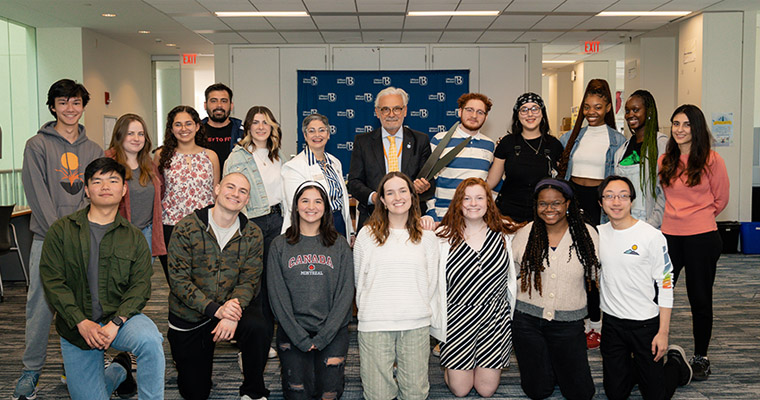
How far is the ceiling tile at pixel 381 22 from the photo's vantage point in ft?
24.5

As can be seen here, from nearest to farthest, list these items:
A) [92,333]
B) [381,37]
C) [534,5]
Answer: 1. [92,333]
2. [534,5]
3. [381,37]

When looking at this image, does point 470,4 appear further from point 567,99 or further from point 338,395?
point 567,99

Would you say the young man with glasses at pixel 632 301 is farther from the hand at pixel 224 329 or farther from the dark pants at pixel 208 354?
the hand at pixel 224 329

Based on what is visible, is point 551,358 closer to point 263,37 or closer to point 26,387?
point 26,387

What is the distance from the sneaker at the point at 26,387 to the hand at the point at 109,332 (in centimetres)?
75

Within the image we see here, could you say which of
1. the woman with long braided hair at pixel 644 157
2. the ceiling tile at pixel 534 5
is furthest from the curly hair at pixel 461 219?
the ceiling tile at pixel 534 5

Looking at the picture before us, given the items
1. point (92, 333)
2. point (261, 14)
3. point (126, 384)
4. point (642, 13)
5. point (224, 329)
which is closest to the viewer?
point (92, 333)

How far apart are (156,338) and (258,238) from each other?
681 millimetres

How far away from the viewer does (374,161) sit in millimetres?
3340

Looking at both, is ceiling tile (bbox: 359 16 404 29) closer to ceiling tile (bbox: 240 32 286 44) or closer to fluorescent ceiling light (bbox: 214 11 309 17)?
fluorescent ceiling light (bbox: 214 11 309 17)

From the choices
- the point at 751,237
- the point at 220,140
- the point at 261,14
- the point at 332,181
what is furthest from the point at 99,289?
the point at 751,237

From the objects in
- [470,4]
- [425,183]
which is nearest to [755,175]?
[470,4]

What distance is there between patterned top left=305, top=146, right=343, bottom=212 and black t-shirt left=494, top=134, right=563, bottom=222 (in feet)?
3.15

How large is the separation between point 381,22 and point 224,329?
19.3 feet
